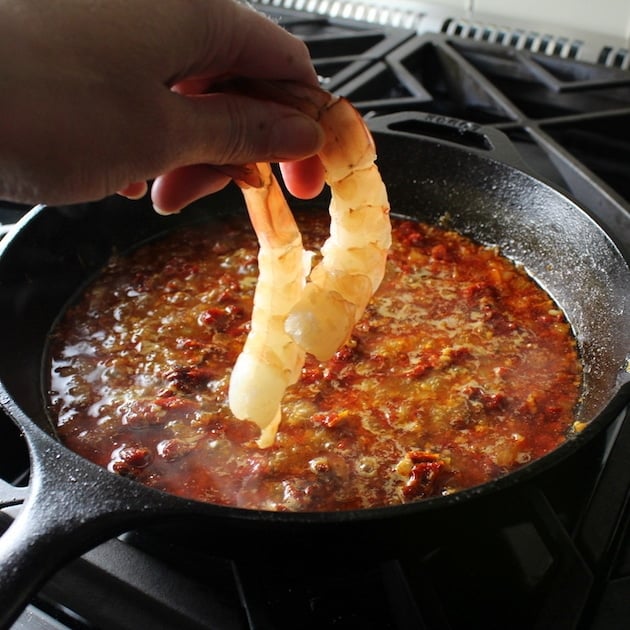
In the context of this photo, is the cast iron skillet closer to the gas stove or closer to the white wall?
the gas stove

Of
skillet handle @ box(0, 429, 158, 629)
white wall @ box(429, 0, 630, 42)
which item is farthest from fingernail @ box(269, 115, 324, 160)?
white wall @ box(429, 0, 630, 42)

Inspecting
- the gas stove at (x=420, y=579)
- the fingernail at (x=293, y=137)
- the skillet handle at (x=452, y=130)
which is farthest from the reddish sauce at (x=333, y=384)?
the fingernail at (x=293, y=137)

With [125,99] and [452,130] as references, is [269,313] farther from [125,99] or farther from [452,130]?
[452,130]

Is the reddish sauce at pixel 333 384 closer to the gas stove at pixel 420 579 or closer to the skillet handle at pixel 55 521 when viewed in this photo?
the gas stove at pixel 420 579

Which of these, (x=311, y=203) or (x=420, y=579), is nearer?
(x=420, y=579)

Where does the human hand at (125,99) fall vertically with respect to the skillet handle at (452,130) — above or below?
above

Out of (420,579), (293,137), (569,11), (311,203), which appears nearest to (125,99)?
(293,137)

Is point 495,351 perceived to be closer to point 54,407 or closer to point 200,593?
point 200,593
